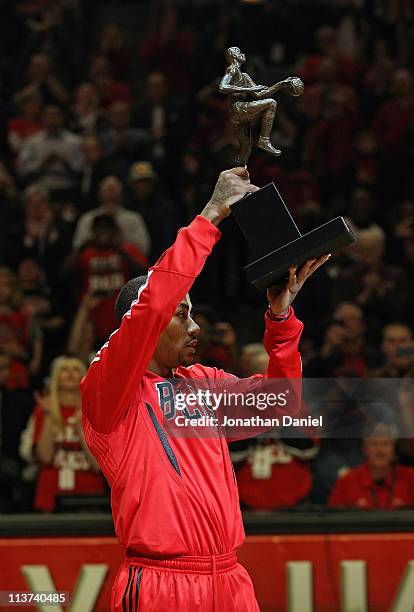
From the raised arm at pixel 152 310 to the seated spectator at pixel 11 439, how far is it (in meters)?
2.97

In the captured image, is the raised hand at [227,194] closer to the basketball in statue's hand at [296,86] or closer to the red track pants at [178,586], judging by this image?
the basketball in statue's hand at [296,86]

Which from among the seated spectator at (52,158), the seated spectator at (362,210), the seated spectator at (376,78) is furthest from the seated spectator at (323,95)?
the seated spectator at (52,158)

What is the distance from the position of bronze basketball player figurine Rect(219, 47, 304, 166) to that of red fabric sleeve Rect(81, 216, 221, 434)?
0.31m

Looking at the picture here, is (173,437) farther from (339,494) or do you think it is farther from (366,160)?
(366,160)

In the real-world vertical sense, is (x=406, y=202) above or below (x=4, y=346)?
above

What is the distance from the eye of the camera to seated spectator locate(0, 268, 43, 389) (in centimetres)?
820

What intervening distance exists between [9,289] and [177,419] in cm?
537

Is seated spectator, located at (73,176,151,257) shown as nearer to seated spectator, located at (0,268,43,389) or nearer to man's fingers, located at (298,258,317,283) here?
seated spectator, located at (0,268,43,389)

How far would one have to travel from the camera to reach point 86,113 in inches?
480

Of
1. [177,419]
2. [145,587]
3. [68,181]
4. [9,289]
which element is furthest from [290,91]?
[68,181]

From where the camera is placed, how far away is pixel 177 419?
12.8 ft

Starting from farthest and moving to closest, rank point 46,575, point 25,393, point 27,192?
point 27,192 < point 25,393 < point 46,575

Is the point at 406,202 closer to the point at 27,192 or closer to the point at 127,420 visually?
the point at 27,192

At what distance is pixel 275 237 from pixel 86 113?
29.0ft
